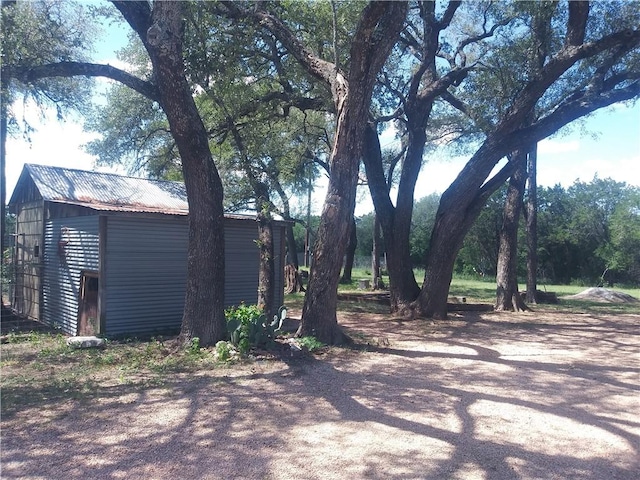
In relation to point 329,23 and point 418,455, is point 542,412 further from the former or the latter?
point 329,23

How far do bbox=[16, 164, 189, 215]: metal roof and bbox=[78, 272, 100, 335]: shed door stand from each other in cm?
163

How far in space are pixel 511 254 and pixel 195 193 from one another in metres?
10.8

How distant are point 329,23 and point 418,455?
10102 mm

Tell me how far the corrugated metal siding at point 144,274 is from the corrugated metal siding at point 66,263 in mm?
473

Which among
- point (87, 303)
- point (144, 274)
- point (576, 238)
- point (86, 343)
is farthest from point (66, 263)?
point (576, 238)

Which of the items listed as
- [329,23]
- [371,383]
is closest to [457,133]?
[329,23]

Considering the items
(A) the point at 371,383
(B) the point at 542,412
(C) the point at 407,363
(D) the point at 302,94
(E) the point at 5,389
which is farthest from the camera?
(D) the point at 302,94

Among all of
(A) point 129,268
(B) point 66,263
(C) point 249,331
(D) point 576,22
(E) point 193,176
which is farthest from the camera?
(D) point 576,22

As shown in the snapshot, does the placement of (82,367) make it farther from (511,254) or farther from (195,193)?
(511,254)

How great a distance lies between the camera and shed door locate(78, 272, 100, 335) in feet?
34.5

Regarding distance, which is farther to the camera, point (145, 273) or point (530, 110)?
point (530, 110)

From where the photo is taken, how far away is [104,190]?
12.4 metres

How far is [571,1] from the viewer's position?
1173cm

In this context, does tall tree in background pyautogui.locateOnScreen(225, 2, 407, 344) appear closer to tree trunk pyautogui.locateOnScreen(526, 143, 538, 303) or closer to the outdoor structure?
the outdoor structure
